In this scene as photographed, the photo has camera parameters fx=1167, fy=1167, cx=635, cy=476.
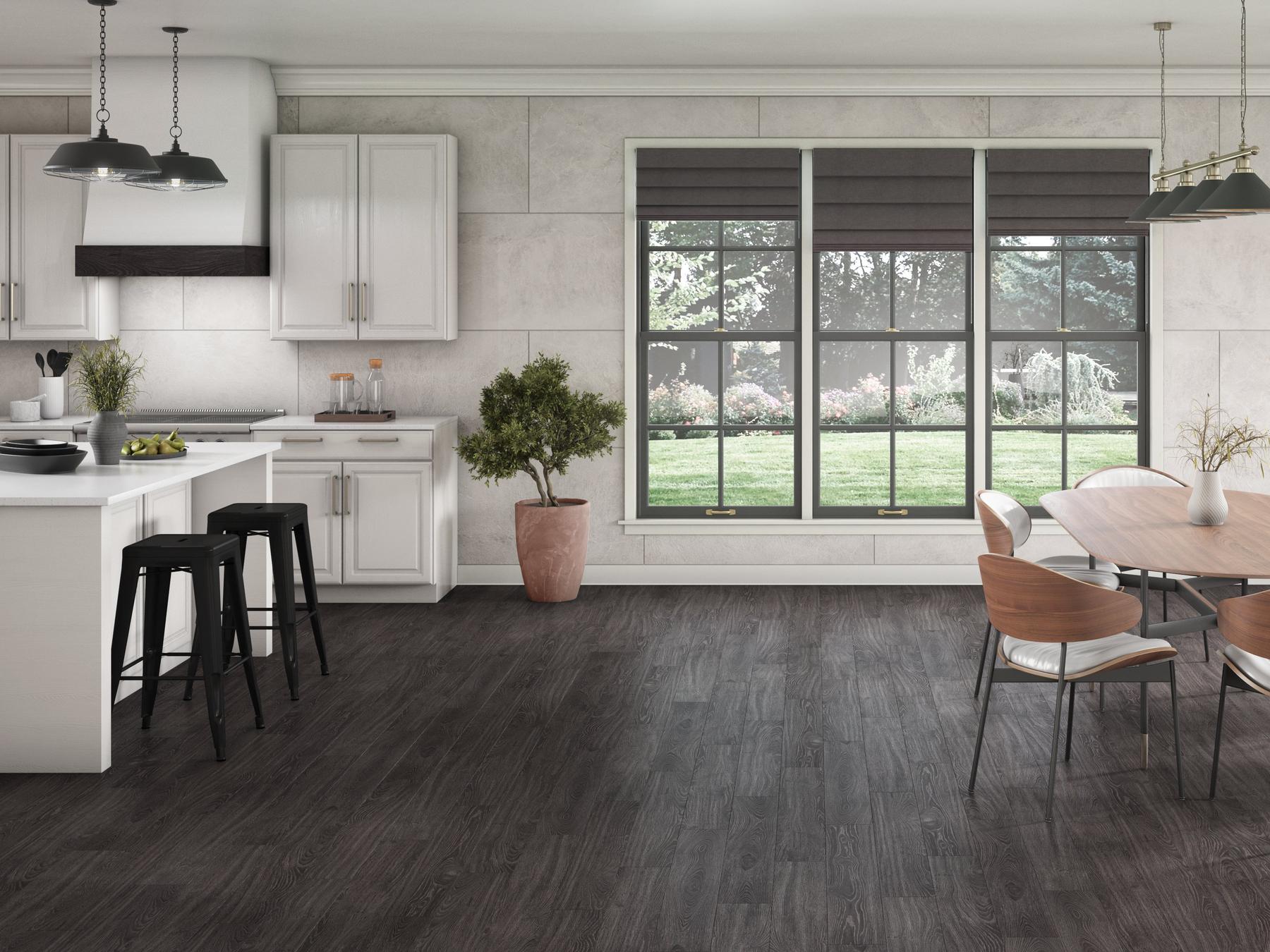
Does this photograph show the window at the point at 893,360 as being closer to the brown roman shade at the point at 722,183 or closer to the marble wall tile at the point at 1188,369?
the brown roman shade at the point at 722,183

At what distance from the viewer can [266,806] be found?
3.64 meters

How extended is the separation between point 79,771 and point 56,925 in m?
1.15

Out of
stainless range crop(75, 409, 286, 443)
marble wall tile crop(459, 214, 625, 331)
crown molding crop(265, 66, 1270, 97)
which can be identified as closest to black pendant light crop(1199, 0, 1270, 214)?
crown molding crop(265, 66, 1270, 97)

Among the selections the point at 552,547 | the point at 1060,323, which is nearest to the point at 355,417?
the point at 552,547

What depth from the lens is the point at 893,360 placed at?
23.7ft

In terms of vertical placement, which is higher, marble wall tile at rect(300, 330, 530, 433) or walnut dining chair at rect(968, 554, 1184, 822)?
marble wall tile at rect(300, 330, 530, 433)

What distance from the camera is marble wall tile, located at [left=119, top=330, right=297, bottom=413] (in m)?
7.16

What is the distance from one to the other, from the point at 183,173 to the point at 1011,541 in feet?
12.6

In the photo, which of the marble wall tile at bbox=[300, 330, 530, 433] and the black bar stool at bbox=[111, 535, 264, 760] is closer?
the black bar stool at bbox=[111, 535, 264, 760]

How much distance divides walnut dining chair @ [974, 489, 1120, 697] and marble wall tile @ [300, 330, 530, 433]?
3.20 metres

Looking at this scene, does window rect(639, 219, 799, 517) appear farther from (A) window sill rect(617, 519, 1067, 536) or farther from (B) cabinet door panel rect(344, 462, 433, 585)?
(B) cabinet door panel rect(344, 462, 433, 585)

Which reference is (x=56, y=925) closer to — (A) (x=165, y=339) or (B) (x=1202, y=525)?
(B) (x=1202, y=525)

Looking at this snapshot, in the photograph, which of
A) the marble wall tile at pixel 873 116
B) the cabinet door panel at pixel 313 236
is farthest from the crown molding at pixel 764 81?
the cabinet door panel at pixel 313 236

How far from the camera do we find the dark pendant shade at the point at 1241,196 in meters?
4.18
